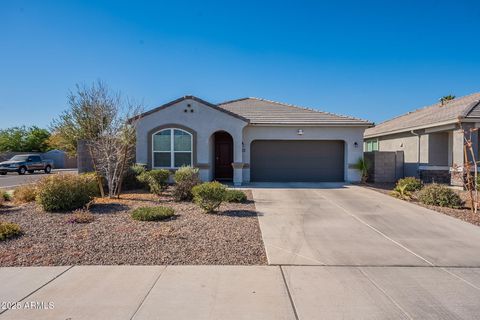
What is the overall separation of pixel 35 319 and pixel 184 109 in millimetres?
12596

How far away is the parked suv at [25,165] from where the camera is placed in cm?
2645

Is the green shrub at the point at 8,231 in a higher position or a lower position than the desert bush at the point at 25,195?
lower

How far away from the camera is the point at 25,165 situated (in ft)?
90.1

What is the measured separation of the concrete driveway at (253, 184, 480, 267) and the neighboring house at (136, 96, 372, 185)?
541 centimetres

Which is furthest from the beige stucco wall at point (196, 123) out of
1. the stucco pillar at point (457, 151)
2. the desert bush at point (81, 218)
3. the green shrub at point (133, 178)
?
the stucco pillar at point (457, 151)

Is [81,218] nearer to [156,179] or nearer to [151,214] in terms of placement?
[151,214]

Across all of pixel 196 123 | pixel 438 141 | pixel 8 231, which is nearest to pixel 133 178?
pixel 196 123

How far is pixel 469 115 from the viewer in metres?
14.4

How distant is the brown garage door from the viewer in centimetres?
1716

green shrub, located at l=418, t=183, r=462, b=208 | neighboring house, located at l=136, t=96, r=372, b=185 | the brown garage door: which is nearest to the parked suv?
neighboring house, located at l=136, t=96, r=372, b=185

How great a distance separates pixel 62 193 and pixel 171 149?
6971 millimetres

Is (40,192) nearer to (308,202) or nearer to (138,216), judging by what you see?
(138,216)

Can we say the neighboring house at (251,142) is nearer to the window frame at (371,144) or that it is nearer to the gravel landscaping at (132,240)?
the gravel landscaping at (132,240)

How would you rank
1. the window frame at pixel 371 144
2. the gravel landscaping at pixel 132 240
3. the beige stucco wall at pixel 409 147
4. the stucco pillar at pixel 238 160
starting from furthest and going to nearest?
the window frame at pixel 371 144 → the beige stucco wall at pixel 409 147 → the stucco pillar at pixel 238 160 → the gravel landscaping at pixel 132 240
